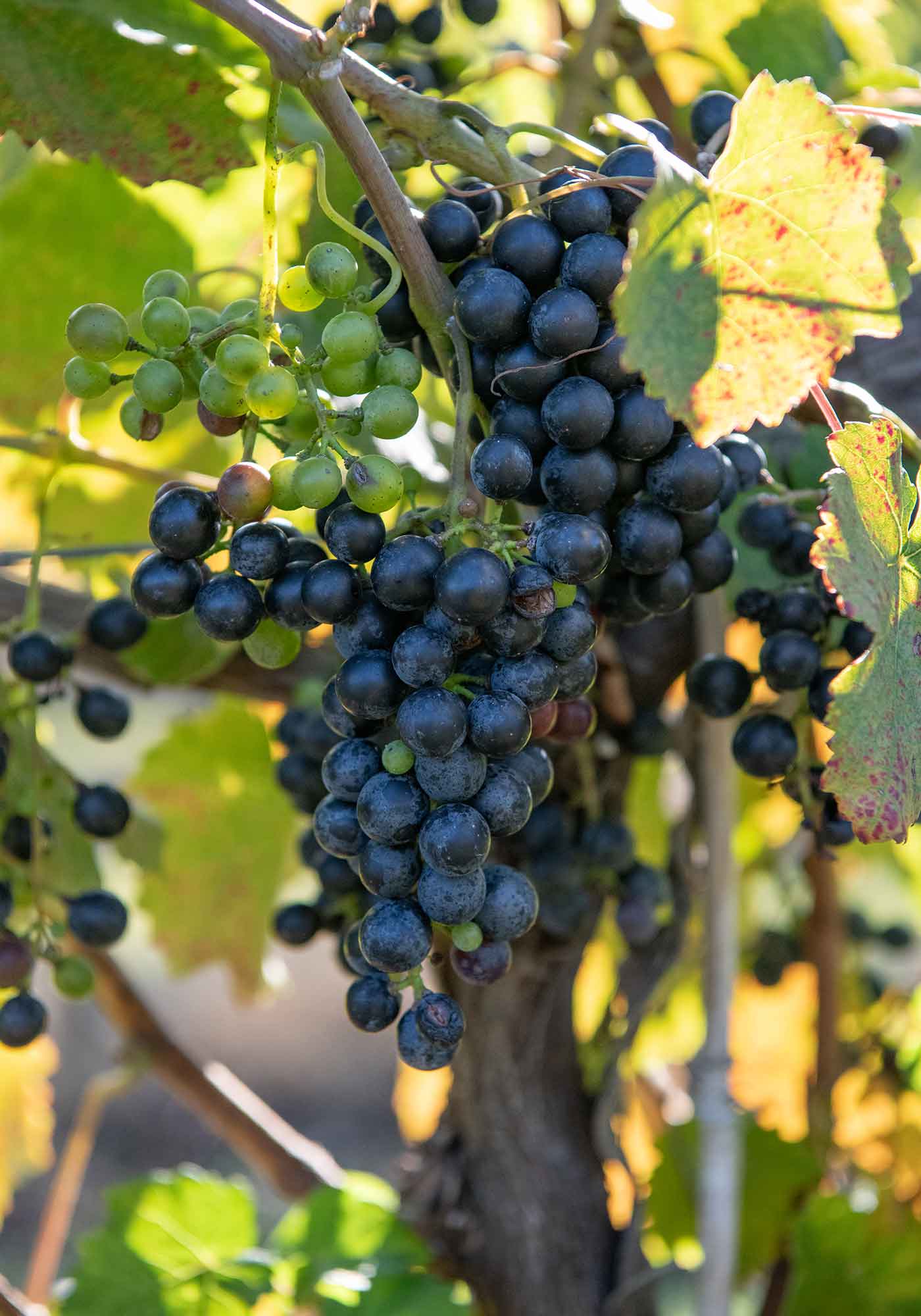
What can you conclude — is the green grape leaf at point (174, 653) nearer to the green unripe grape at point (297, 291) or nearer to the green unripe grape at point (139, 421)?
the green unripe grape at point (139, 421)

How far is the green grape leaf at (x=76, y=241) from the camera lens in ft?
3.76

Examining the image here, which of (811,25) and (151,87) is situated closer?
(151,87)

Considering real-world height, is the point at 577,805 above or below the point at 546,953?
above

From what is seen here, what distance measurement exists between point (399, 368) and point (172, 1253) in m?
0.89

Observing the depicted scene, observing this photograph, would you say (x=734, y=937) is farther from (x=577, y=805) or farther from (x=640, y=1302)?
(x=640, y=1302)

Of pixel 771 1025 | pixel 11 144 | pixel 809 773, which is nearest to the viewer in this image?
pixel 809 773

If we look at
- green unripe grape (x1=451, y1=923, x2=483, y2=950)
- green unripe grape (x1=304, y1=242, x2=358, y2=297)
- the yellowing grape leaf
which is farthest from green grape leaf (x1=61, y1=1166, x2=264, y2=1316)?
green unripe grape (x1=304, y1=242, x2=358, y2=297)

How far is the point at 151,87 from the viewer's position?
0.85 meters

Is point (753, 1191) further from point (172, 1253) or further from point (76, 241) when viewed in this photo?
point (76, 241)

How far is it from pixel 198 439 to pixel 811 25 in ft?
2.28

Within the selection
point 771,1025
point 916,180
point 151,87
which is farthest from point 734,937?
point 916,180

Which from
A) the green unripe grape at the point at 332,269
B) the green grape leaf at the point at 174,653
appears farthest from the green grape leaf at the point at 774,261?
the green grape leaf at the point at 174,653

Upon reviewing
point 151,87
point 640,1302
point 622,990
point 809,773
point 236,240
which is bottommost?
point 640,1302

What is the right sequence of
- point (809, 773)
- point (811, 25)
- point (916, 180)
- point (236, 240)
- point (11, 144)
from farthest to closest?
1. point (916, 180)
2. point (236, 240)
3. point (11, 144)
4. point (811, 25)
5. point (809, 773)
